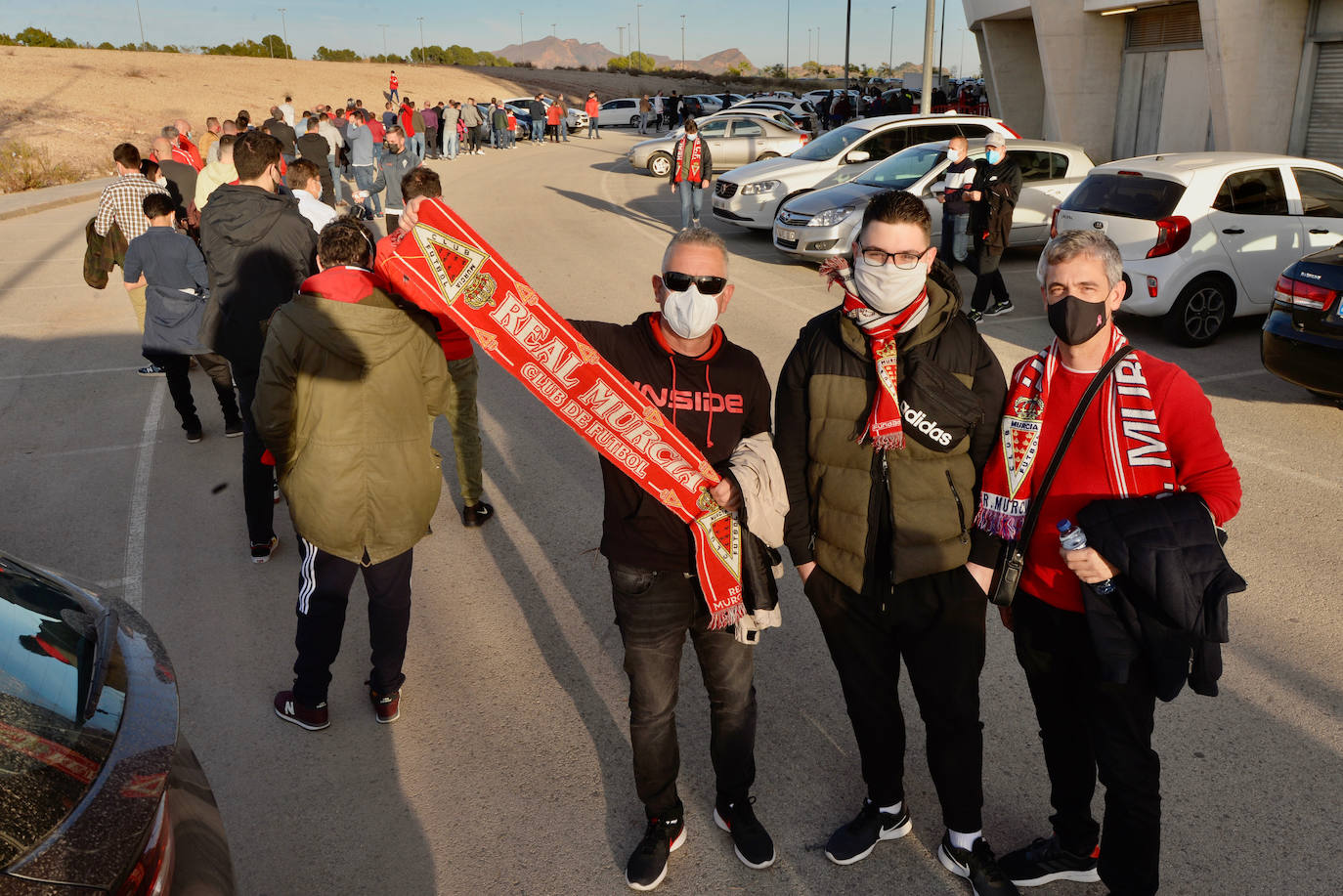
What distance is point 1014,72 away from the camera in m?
26.0

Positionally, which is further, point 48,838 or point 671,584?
point 671,584

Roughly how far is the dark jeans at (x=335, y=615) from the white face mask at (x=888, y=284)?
2187 mm

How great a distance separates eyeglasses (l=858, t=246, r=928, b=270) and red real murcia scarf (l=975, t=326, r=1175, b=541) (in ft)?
1.55

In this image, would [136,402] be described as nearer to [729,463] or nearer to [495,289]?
[495,289]

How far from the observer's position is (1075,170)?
14.0 metres

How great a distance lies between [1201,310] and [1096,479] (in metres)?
8.18

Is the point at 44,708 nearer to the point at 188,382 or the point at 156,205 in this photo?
the point at 156,205

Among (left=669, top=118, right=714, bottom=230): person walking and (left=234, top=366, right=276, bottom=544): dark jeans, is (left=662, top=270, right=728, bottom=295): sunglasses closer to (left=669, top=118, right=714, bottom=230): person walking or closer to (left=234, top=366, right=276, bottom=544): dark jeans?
(left=234, top=366, right=276, bottom=544): dark jeans

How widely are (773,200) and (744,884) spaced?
1396 centimetres

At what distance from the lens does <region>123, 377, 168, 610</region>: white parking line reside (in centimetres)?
534

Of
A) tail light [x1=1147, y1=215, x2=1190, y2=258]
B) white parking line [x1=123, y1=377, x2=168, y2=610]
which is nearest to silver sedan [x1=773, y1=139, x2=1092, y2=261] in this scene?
tail light [x1=1147, y1=215, x2=1190, y2=258]

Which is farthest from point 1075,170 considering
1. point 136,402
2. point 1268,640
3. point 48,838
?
point 48,838

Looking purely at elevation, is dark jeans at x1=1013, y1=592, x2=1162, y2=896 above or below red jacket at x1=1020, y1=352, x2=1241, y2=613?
below

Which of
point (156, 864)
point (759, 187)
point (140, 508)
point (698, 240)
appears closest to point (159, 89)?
point (759, 187)
